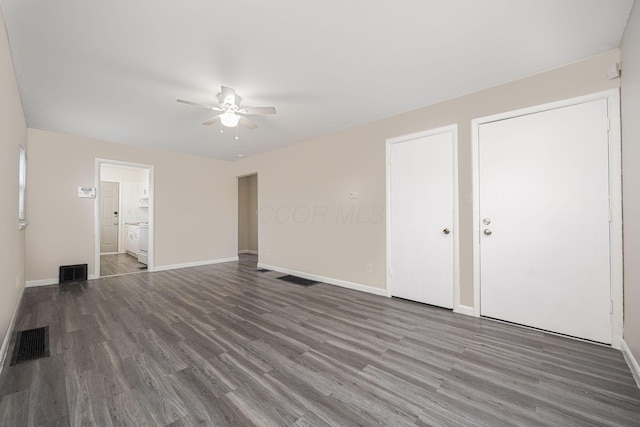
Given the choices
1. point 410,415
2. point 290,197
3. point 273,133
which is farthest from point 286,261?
point 410,415

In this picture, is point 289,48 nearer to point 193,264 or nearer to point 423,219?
point 423,219

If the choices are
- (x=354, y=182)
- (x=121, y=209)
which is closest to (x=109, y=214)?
(x=121, y=209)

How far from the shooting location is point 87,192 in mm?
4652

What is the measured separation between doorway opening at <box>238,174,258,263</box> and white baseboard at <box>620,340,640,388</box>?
7553 mm

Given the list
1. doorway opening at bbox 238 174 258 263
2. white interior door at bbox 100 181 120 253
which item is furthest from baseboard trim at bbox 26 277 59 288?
doorway opening at bbox 238 174 258 263

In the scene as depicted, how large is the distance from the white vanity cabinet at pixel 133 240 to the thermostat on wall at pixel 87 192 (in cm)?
207

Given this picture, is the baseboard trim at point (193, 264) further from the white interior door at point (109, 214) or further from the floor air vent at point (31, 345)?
the white interior door at point (109, 214)

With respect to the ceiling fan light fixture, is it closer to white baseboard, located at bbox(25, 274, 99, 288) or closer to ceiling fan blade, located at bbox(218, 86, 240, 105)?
ceiling fan blade, located at bbox(218, 86, 240, 105)

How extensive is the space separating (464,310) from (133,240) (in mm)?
8266

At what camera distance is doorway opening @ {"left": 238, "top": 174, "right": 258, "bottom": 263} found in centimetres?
817

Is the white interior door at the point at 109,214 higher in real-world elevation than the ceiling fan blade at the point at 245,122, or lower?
lower

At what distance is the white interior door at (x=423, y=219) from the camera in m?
3.14

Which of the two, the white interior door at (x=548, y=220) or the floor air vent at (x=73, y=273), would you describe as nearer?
the white interior door at (x=548, y=220)

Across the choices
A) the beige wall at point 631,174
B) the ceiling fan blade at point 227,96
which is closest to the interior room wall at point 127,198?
the ceiling fan blade at point 227,96
